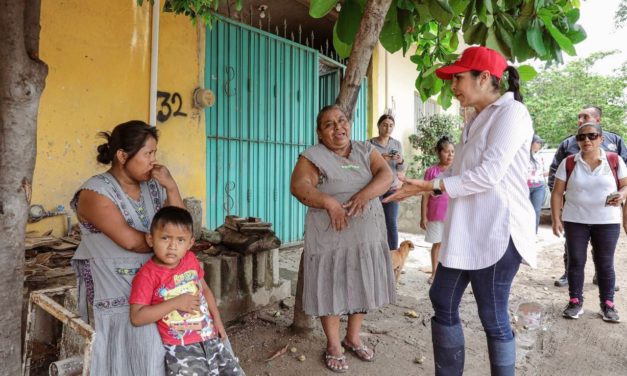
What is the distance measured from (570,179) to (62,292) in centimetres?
408

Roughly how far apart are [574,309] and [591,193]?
1.07 meters

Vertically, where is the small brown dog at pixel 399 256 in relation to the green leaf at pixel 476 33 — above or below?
below

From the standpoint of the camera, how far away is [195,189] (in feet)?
16.2

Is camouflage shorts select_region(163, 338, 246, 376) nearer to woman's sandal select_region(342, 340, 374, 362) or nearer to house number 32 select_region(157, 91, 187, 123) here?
woman's sandal select_region(342, 340, 374, 362)

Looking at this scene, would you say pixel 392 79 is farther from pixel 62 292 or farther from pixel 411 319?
pixel 62 292

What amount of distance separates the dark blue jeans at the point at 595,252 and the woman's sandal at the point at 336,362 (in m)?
2.40

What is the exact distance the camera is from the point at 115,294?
72.9 inches

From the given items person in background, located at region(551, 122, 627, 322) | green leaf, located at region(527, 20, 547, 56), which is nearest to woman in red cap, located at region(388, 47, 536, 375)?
green leaf, located at region(527, 20, 547, 56)

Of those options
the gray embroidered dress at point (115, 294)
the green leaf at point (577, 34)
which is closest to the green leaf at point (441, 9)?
the green leaf at point (577, 34)

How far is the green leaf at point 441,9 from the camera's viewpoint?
2268 millimetres

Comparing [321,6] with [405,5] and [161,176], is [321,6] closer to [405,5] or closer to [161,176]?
[405,5]

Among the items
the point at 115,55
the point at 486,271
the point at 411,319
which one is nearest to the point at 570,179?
the point at 411,319

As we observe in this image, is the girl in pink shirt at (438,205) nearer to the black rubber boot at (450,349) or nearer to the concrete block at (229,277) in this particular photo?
the concrete block at (229,277)

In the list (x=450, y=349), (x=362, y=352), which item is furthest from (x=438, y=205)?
(x=450, y=349)
